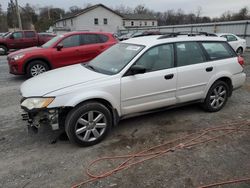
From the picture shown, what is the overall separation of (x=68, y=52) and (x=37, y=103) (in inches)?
197

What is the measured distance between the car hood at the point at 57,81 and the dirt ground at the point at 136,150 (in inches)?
34.1

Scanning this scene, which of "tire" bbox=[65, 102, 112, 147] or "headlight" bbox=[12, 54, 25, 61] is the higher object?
"headlight" bbox=[12, 54, 25, 61]

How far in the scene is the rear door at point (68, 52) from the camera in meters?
7.66

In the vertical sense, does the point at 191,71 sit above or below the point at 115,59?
below

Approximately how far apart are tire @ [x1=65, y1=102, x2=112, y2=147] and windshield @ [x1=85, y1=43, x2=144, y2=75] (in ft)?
2.20

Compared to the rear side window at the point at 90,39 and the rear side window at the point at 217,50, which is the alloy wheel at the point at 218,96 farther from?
the rear side window at the point at 90,39

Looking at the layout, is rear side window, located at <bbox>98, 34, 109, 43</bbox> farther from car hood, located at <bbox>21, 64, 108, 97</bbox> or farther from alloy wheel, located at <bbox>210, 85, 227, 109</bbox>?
alloy wheel, located at <bbox>210, 85, 227, 109</bbox>

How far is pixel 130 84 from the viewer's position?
3.49 meters

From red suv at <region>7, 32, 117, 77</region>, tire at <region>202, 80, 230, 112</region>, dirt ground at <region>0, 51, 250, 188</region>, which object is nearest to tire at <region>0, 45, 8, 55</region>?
red suv at <region>7, 32, 117, 77</region>

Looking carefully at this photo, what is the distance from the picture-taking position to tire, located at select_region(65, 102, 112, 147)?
3154 millimetres

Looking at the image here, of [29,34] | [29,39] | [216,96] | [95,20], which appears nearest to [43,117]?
[216,96]

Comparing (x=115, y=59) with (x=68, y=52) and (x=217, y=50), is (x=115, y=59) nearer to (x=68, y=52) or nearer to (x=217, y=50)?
(x=217, y=50)

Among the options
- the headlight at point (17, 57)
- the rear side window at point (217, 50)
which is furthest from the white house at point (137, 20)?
the rear side window at point (217, 50)

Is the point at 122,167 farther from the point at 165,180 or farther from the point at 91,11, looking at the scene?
the point at 91,11
